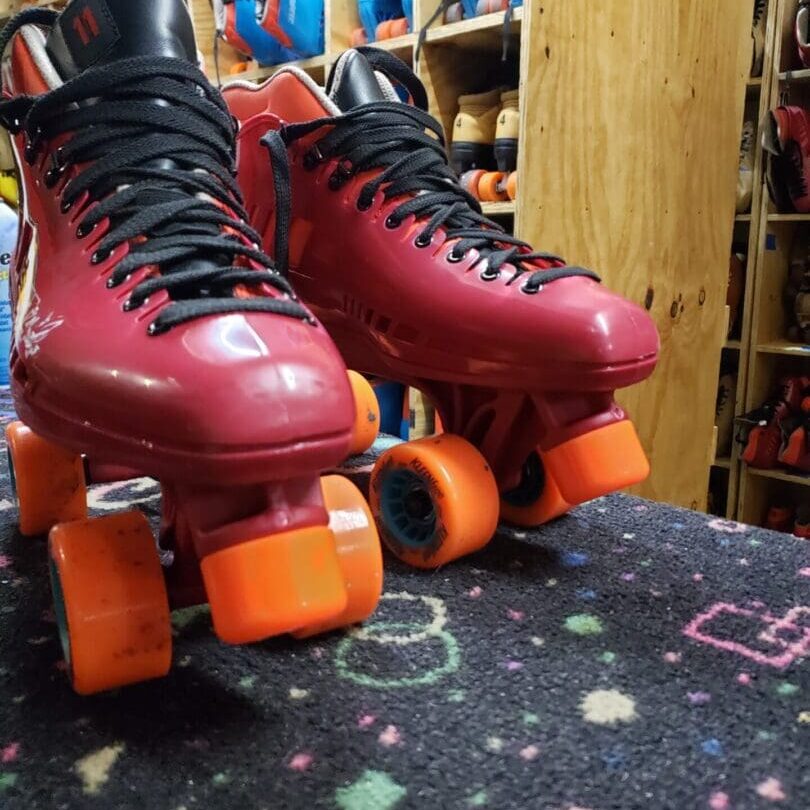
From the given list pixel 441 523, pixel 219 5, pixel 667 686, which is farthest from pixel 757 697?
pixel 219 5

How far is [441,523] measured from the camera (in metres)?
0.57

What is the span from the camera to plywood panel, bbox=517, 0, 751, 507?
1.09 meters

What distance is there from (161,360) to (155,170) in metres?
0.17

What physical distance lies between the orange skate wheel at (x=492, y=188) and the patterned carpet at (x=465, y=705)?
864 mm

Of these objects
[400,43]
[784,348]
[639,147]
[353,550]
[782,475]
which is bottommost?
[782,475]

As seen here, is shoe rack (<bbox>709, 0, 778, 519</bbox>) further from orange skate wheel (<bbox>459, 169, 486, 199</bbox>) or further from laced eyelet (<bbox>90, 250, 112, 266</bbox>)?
laced eyelet (<bbox>90, 250, 112, 266</bbox>)

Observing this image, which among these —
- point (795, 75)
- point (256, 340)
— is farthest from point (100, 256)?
point (795, 75)

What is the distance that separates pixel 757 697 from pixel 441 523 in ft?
0.74

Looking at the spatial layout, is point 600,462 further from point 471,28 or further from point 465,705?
point 471,28

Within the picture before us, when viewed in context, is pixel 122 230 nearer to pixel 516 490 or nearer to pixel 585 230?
pixel 516 490

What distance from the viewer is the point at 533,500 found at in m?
0.67

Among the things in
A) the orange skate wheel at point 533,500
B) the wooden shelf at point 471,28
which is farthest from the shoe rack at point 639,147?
the orange skate wheel at point 533,500

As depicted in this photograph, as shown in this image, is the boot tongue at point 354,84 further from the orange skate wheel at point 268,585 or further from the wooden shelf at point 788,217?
the wooden shelf at point 788,217

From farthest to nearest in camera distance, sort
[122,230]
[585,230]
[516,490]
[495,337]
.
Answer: [585,230]
[516,490]
[495,337]
[122,230]
